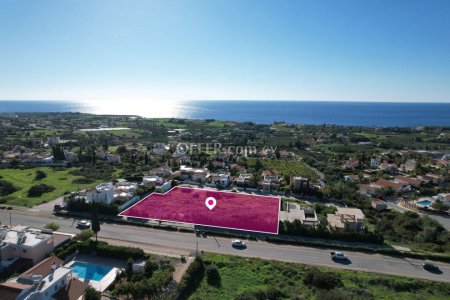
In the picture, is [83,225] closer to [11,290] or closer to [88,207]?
[88,207]

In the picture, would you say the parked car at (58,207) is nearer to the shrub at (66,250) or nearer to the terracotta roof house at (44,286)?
the shrub at (66,250)

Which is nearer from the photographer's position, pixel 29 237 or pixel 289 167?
pixel 29 237

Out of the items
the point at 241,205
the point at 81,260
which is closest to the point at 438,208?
the point at 241,205

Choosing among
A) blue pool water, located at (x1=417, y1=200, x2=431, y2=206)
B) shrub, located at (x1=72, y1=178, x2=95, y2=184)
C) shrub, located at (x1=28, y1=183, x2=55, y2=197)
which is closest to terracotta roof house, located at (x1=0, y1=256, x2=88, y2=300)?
shrub, located at (x1=28, y1=183, x2=55, y2=197)

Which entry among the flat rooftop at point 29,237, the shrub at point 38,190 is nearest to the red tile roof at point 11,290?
the flat rooftop at point 29,237

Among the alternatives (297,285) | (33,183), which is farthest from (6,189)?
(297,285)

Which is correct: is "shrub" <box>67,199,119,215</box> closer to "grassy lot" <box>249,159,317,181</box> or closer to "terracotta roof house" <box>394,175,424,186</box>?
"grassy lot" <box>249,159,317,181</box>
